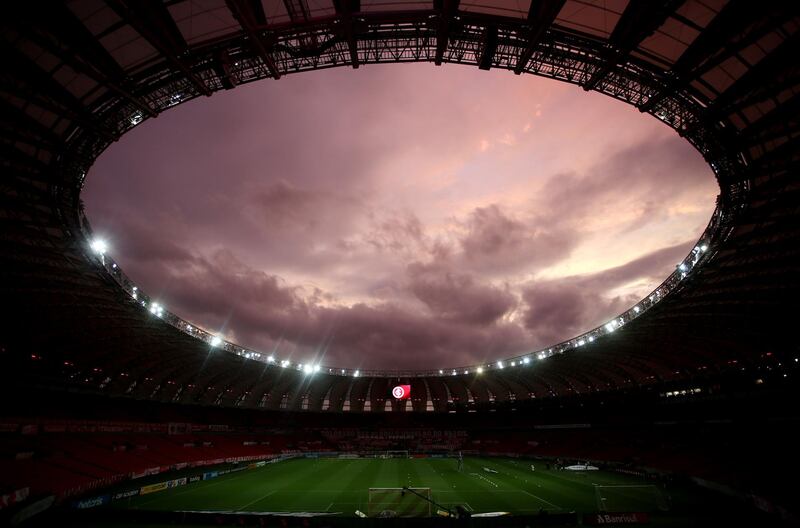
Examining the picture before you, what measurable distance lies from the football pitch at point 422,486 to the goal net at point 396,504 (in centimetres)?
44

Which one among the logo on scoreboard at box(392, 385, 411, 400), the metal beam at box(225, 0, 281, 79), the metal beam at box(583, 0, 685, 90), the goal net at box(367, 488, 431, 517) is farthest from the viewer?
the logo on scoreboard at box(392, 385, 411, 400)

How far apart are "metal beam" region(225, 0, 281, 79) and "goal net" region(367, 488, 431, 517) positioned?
25.2 metres

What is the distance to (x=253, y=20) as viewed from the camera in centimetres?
1378

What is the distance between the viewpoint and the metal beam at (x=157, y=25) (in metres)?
12.8

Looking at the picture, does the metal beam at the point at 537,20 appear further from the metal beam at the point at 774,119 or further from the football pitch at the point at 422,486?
the football pitch at the point at 422,486

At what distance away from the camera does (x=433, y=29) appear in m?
15.3

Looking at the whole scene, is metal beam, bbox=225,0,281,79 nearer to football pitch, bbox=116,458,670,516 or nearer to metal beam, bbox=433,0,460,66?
metal beam, bbox=433,0,460,66

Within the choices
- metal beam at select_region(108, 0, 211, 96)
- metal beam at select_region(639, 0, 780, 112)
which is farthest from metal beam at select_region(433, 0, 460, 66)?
metal beam at select_region(108, 0, 211, 96)

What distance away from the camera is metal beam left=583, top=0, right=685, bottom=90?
13070 mm

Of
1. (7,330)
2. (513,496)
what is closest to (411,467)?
(513,496)

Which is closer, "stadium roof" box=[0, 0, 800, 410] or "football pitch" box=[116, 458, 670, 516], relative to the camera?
"stadium roof" box=[0, 0, 800, 410]

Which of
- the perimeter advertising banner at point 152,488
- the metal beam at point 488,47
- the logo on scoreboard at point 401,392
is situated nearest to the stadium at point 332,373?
the metal beam at point 488,47

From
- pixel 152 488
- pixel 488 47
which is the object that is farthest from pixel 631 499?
pixel 152 488

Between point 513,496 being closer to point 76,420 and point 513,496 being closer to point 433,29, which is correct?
point 433,29
